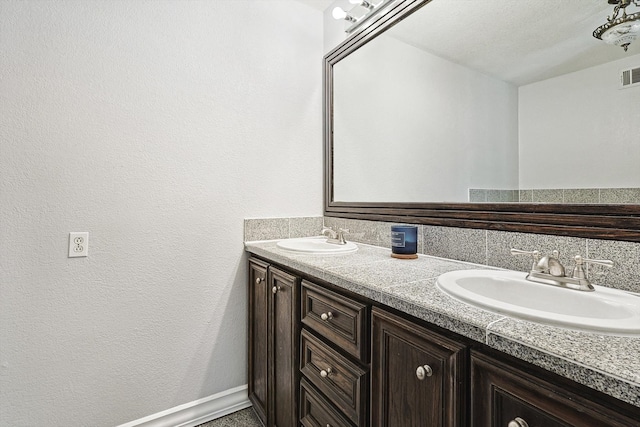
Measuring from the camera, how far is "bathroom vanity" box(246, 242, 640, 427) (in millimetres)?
530

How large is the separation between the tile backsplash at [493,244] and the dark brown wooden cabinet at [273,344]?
14.4 inches

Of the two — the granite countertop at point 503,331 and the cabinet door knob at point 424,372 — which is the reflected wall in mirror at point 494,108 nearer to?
the granite countertop at point 503,331

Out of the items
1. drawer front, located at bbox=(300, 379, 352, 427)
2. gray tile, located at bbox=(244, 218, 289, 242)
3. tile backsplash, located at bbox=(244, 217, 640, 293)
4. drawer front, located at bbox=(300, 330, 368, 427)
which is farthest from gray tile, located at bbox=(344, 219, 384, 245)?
drawer front, located at bbox=(300, 379, 352, 427)

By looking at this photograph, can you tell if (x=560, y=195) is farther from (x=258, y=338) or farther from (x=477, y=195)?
(x=258, y=338)

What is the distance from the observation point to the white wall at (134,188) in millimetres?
1371

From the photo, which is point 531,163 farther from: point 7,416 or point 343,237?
Answer: point 7,416

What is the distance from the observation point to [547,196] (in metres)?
1.09

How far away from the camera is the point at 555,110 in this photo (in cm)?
108

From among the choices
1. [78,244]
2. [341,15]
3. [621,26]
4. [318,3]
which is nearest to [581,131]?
[621,26]

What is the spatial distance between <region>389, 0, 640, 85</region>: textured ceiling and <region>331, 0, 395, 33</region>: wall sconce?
0.85 ft

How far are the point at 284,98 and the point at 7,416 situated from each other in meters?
2.07

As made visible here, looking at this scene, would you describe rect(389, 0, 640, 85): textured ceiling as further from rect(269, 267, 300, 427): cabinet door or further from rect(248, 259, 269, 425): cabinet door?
rect(248, 259, 269, 425): cabinet door

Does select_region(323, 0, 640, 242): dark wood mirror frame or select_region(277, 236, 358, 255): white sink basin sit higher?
select_region(323, 0, 640, 242): dark wood mirror frame

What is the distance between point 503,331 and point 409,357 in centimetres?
28
